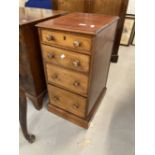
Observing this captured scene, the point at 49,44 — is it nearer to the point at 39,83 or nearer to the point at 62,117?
the point at 39,83

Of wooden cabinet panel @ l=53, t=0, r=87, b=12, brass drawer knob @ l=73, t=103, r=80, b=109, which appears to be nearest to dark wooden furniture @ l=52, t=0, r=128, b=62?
wooden cabinet panel @ l=53, t=0, r=87, b=12

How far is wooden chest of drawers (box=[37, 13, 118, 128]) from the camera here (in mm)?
913

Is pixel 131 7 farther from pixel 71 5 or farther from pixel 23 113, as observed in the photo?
pixel 23 113

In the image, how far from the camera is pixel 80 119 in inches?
52.6

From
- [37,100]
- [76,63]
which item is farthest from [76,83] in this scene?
[37,100]

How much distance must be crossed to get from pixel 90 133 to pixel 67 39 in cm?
88

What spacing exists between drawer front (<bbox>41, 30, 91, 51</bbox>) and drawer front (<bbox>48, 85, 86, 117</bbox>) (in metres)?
0.44

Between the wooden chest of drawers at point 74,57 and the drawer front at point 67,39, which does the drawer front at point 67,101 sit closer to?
the wooden chest of drawers at point 74,57

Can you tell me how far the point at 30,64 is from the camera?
1247 mm

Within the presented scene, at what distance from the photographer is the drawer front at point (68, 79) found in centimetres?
108

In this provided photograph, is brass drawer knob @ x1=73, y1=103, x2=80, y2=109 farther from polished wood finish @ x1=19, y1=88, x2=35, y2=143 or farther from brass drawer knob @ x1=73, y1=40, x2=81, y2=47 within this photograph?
brass drawer knob @ x1=73, y1=40, x2=81, y2=47

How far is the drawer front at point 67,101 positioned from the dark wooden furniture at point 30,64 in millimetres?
179
